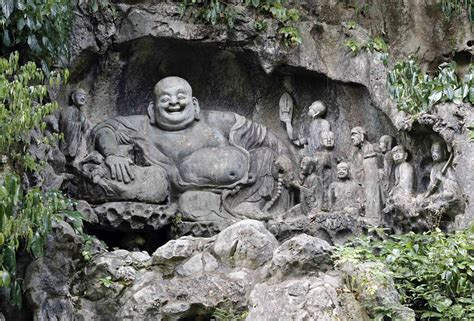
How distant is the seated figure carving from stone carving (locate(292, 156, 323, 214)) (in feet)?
1.14

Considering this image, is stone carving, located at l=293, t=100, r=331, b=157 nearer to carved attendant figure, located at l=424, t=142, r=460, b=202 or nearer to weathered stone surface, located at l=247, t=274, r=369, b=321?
carved attendant figure, located at l=424, t=142, r=460, b=202

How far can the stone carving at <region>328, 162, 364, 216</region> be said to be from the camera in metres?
13.6

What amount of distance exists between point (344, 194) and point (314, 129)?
1019 mm

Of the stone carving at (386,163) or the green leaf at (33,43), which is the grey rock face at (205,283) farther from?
the stone carving at (386,163)

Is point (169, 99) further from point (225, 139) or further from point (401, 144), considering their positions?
point (401, 144)

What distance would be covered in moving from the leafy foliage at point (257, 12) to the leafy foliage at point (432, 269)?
4038 mm

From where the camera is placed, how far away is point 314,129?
14258mm

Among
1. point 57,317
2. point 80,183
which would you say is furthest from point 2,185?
point 80,183

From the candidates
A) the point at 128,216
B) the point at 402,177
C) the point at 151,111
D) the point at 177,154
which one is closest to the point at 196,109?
the point at 151,111

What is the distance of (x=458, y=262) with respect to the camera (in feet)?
33.7

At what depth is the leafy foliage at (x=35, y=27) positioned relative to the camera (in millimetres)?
11805

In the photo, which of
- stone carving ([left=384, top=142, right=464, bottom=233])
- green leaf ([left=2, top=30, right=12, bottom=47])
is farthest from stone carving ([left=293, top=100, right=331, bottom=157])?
green leaf ([left=2, top=30, right=12, bottom=47])

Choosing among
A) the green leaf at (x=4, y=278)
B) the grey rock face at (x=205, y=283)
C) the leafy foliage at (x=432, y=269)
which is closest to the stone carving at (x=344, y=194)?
the leafy foliage at (x=432, y=269)

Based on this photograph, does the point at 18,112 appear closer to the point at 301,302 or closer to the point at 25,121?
the point at 25,121
